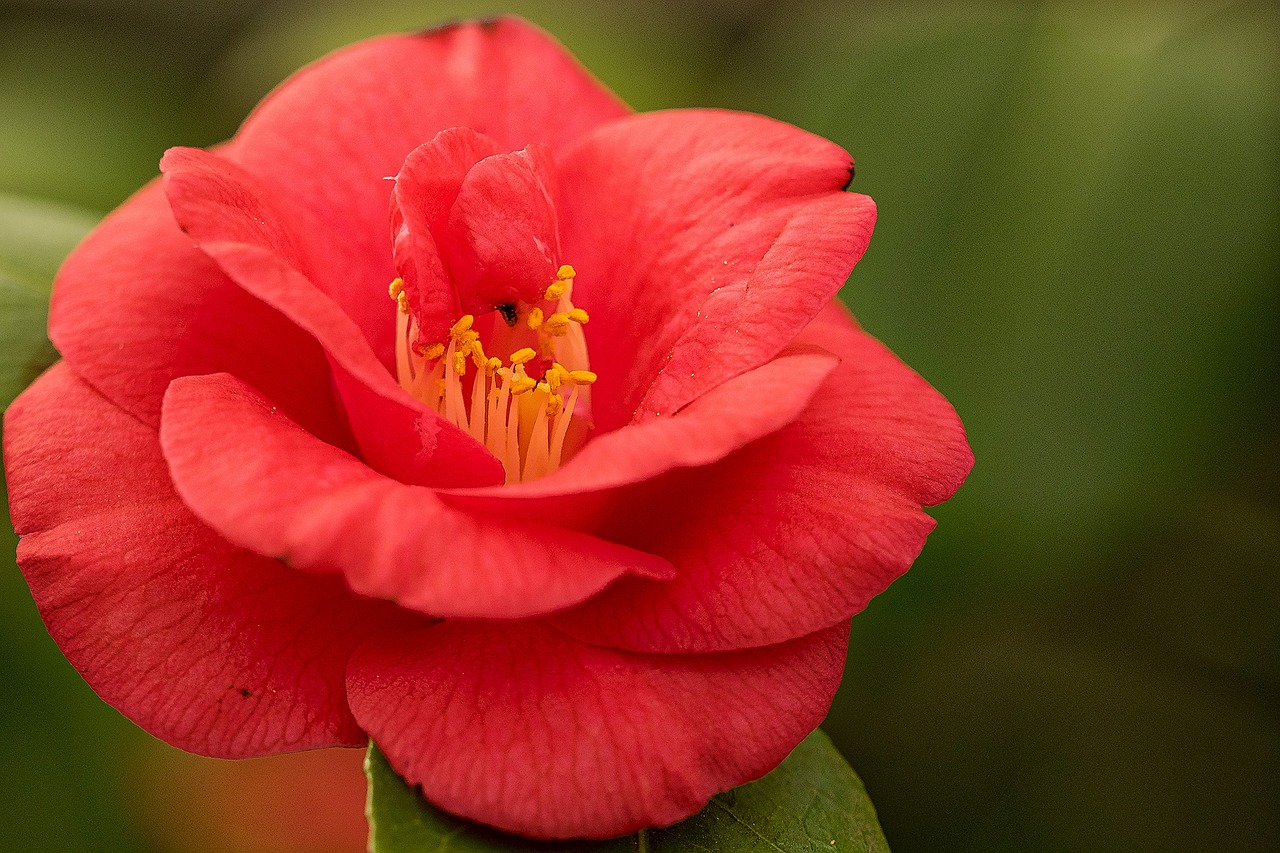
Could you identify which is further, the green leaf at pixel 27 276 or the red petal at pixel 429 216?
the green leaf at pixel 27 276

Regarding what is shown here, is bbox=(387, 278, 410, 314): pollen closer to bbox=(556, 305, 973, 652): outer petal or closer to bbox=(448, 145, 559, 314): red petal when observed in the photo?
bbox=(448, 145, 559, 314): red petal

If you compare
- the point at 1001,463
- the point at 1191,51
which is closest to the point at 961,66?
the point at 1191,51

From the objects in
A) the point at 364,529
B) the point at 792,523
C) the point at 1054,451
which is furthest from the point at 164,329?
the point at 1054,451

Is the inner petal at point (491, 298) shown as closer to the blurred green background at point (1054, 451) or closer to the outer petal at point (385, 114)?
the outer petal at point (385, 114)

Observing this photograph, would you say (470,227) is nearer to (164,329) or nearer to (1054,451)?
(164,329)

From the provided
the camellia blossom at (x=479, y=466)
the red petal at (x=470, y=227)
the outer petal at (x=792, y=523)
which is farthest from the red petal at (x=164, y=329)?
the outer petal at (x=792, y=523)

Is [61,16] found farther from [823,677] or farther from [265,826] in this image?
[823,677]
